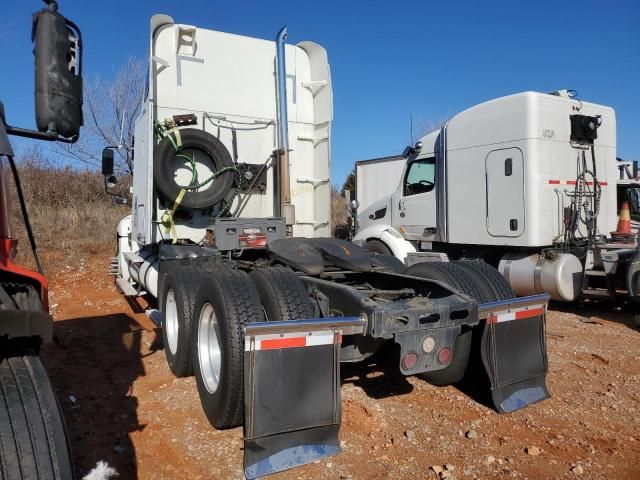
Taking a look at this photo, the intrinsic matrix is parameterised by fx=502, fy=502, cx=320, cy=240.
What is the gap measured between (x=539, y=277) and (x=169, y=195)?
569 centimetres

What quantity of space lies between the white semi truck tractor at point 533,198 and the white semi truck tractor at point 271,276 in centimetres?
294

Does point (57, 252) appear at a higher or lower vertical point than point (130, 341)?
higher

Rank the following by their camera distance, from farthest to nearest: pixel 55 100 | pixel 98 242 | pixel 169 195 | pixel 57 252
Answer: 1. pixel 98 242
2. pixel 57 252
3. pixel 169 195
4. pixel 55 100

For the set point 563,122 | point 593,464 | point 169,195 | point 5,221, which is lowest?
point 593,464

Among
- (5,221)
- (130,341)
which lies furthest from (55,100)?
(130,341)

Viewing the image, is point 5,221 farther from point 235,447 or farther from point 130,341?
point 130,341

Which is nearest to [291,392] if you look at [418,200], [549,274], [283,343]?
[283,343]

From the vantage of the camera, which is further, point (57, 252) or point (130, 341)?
point (57, 252)

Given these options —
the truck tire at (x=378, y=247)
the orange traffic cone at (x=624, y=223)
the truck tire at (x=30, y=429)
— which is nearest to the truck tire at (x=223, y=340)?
the truck tire at (x=30, y=429)

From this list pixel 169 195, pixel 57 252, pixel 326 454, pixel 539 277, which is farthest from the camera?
pixel 57 252

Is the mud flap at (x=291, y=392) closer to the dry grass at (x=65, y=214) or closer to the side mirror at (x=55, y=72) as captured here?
the side mirror at (x=55, y=72)

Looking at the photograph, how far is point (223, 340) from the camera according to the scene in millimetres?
3449

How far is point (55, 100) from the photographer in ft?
7.05

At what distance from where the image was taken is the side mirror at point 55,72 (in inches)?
83.0
